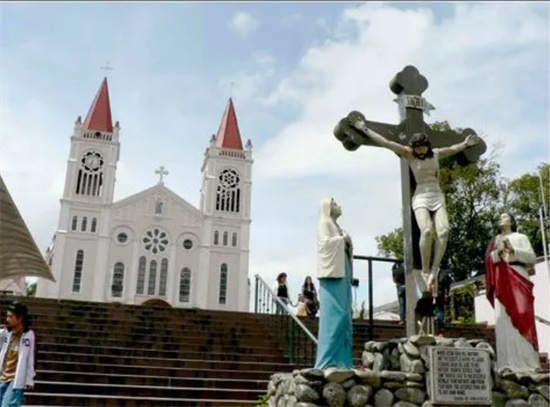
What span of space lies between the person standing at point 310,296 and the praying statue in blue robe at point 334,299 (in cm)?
690

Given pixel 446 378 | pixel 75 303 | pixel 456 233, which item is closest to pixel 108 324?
pixel 75 303

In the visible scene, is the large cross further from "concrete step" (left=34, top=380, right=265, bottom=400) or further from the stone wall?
"concrete step" (left=34, top=380, right=265, bottom=400)

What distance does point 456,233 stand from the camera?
25.7 m

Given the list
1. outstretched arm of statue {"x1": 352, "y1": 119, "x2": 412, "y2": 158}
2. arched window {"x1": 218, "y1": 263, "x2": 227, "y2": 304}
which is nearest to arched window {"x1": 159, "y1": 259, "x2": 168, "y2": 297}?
arched window {"x1": 218, "y1": 263, "x2": 227, "y2": 304}

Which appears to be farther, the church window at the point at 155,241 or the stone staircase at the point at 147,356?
the church window at the point at 155,241

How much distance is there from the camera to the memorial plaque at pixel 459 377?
4.83 m

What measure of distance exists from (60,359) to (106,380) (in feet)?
3.14

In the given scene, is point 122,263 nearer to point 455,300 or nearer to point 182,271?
point 182,271

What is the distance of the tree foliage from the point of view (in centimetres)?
2566

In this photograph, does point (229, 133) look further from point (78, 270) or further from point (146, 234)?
point (78, 270)

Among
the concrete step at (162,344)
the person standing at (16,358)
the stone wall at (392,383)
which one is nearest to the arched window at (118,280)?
the concrete step at (162,344)

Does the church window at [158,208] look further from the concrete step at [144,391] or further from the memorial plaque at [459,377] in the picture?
the memorial plaque at [459,377]

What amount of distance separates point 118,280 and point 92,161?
35.5 ft

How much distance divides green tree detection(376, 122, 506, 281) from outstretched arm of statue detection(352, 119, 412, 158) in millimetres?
20401
